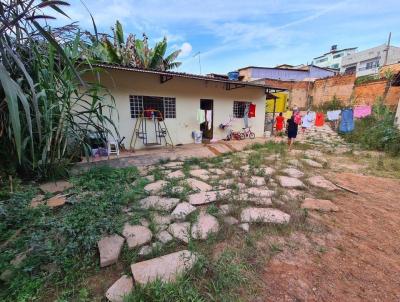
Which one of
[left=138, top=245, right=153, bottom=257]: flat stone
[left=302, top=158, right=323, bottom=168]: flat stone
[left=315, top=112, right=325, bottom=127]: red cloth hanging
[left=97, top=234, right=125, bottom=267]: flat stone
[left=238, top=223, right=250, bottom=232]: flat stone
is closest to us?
[left=97, top=234, right=125, bottom=267]: flat stone

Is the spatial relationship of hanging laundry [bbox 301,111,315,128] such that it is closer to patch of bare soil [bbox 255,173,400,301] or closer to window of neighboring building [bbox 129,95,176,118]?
window of neighboring building [bbox 129,95,176,118]

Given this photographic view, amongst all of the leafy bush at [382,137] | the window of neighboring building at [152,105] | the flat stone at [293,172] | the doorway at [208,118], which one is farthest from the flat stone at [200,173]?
the leafy bush at [382,137]

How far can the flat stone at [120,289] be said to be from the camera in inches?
55.6

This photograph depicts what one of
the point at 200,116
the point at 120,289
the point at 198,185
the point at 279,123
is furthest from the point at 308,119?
the point at 120,289

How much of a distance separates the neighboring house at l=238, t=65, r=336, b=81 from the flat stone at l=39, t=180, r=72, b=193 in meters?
20.2

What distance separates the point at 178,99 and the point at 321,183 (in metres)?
5.54

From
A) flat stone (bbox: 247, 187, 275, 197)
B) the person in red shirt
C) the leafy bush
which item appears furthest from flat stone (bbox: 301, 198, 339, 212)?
the person in red shirt

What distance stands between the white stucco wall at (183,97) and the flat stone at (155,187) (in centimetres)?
236

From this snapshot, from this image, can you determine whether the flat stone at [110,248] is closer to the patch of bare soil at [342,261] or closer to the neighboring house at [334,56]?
the patch of bare soil at [342,261]

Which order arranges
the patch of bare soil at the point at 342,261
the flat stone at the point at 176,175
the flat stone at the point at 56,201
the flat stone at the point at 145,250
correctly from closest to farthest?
the patch of bare soil at the point at 342,261 < the flat stone at the point at 145,250 < the flat stone at the point at 56,201 < the flat stone at the point at 176,175

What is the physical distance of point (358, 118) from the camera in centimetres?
1123

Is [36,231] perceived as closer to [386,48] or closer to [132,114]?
[132,114]

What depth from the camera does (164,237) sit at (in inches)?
81.4

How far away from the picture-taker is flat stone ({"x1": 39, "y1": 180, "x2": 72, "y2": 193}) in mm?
3060
